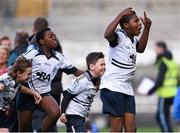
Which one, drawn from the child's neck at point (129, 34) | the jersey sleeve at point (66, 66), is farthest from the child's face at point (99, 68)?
the jersey sleeve at point (66, 66)

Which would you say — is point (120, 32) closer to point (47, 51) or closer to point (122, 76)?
point (122, 76)

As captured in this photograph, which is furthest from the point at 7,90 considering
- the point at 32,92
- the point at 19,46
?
the point at 19,46

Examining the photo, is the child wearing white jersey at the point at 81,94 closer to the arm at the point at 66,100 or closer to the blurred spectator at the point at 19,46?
the arm at the point at 66,100

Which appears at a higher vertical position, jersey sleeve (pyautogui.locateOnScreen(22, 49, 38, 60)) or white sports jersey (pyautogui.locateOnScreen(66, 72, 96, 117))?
jersey sleeve (pyautogui.locateOnScreen(22, 49, 38, 60))

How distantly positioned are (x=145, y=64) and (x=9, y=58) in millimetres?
12029

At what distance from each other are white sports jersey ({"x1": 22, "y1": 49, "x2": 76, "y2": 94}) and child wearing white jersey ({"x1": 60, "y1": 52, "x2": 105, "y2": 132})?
0.53 m

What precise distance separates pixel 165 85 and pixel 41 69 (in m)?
7.12

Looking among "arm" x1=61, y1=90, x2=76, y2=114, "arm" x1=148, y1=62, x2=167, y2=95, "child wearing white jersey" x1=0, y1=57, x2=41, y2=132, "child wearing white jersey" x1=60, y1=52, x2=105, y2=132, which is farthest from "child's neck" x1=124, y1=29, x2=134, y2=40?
"arm" x1=148, y1=62, x2=167, y2=95

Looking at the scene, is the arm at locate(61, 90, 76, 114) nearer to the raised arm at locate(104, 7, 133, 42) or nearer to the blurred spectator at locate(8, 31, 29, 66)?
the raised arm at locate(104, 7, 133, 42)

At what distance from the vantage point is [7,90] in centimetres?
1127

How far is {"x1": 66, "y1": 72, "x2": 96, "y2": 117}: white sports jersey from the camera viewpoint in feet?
38.9

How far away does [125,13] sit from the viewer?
11148mm

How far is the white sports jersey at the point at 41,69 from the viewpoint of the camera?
1227 cm

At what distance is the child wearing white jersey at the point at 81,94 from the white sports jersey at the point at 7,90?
0.72m
